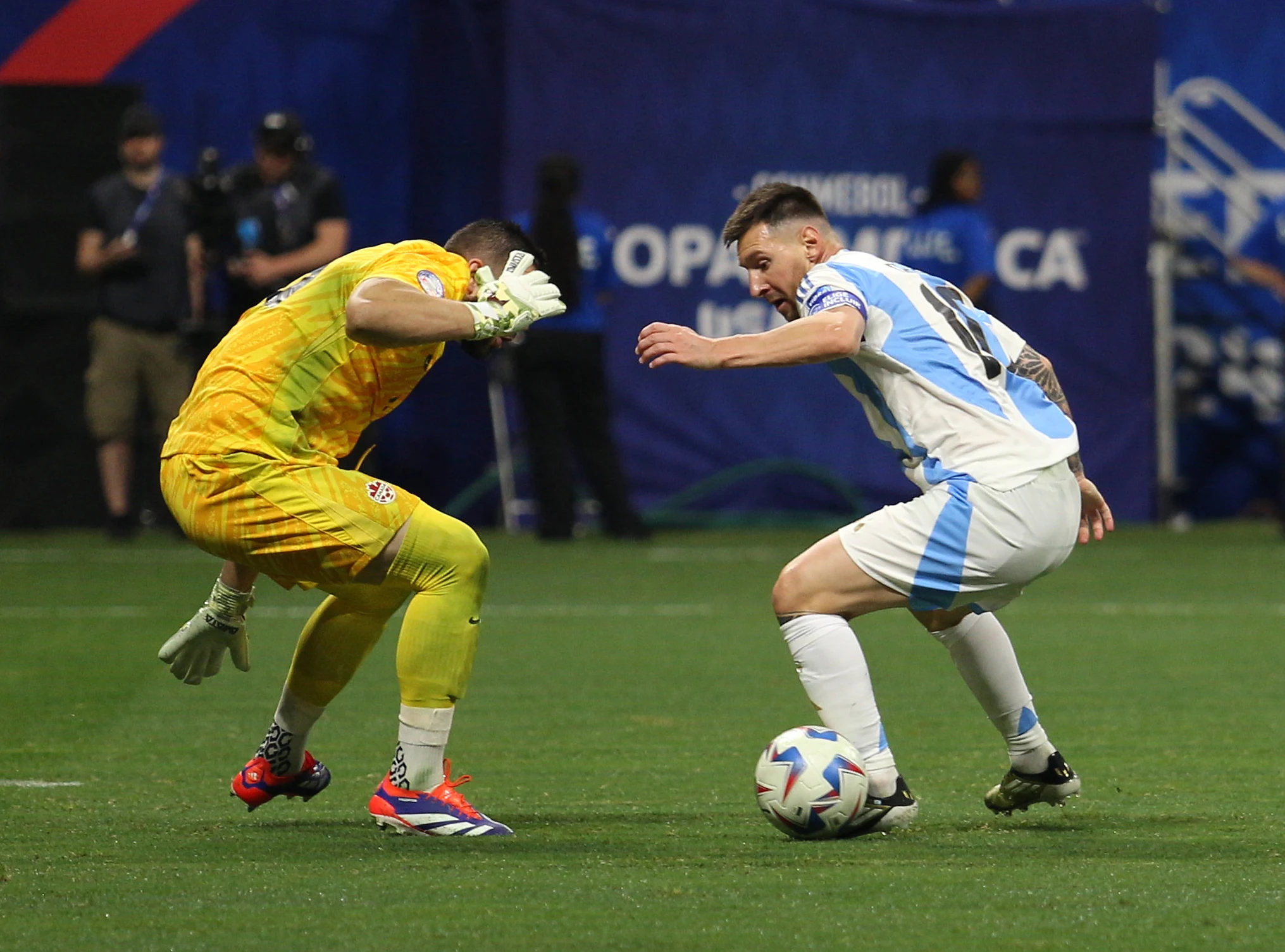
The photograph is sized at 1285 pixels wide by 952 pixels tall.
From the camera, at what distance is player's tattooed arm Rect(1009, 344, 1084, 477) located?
530 cm

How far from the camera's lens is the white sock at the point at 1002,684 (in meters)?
5.39

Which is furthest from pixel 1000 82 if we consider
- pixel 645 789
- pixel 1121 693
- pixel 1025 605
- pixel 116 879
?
pixel 116 879

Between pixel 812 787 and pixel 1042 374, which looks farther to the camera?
pixel 1042 374

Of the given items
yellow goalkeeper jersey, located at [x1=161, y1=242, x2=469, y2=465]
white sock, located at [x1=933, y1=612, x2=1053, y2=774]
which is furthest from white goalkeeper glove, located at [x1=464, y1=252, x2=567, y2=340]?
white sock, located at [x1=933, y1=612, x2=1053, y2=774]

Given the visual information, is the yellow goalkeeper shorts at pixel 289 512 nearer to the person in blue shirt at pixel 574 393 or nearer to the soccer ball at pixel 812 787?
the soccer ball at pixel 812 787

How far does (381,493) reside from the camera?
5188 millimetres

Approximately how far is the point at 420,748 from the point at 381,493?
633mm

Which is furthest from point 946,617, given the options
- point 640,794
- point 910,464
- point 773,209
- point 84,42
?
point 84,42

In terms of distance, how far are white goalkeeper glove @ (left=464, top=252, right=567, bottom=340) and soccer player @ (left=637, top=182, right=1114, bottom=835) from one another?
0.96 feet

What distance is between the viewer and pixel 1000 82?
15.2 meters

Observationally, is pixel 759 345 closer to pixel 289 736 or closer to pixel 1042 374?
pixel 1042 374

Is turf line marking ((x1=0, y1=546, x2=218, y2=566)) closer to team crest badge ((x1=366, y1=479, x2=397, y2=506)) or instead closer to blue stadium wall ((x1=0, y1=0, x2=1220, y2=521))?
blue stadium wall ((x1=0, y1=0, x2=1220, y2=521))

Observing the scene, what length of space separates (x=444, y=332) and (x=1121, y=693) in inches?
151

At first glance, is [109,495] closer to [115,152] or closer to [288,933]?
[115,152]
